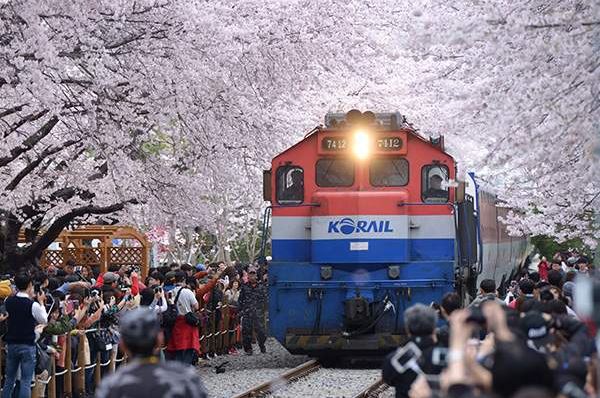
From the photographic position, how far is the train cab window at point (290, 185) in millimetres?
19031

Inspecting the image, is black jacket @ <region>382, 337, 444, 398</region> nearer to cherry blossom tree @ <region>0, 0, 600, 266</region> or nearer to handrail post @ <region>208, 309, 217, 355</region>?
cherry blossom tree @ <region>0, 0, 600, 266</region>

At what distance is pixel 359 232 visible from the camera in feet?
60.5

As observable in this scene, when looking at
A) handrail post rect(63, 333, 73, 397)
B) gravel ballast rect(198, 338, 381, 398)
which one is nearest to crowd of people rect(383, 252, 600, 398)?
handrail post rect(63, 333, 73, 397)

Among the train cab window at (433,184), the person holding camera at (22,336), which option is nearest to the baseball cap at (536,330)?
the person holding camera at (22,336)

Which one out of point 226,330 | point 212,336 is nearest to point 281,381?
→ point 212,336

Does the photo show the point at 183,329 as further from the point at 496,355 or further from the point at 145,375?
the point at 496,355

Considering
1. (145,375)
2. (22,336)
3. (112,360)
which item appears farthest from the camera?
(112,360)

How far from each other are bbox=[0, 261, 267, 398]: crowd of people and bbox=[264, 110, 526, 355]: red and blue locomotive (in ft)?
5.25

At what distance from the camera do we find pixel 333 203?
18.6m

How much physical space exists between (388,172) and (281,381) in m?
3.48

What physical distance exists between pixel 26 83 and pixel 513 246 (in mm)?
21601

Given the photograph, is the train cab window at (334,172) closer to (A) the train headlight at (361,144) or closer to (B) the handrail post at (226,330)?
(A) the train headlight at (361,144)

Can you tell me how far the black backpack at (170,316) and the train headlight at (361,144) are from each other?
3276mm

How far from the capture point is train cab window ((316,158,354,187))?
19.0m
